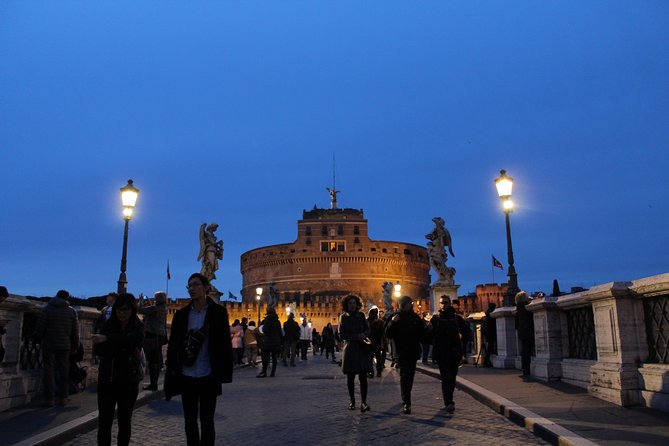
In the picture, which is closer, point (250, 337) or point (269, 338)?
point (269, 338)

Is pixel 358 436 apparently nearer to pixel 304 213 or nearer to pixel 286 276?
pixel 286 276

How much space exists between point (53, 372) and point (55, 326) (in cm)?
67

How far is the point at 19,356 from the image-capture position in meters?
8.59

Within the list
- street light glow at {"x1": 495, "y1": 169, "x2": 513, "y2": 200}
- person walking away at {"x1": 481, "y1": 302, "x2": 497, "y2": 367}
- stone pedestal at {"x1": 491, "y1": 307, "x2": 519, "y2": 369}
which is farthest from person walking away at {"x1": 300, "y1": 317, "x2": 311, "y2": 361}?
street light glow at {"x1": 495, "y1": 169, "x2": 513, "y2": 200}

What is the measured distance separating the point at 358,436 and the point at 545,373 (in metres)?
5.47

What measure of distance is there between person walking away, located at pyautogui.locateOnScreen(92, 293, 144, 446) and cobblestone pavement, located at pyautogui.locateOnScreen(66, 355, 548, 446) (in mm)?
1333

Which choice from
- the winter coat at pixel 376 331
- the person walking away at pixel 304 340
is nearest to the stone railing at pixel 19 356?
the winter coat at pixel 376 331

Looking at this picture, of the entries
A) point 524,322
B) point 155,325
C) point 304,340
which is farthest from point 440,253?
point 155,325

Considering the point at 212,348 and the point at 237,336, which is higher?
the point at 237,336

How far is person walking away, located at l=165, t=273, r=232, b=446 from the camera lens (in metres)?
4.77

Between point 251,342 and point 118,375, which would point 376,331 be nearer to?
point 251,342

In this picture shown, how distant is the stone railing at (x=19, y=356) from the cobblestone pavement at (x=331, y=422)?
1.58 m

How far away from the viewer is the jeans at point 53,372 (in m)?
8.37

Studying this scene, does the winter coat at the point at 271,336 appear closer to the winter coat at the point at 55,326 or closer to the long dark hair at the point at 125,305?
the winter coat at the point at 55,326
